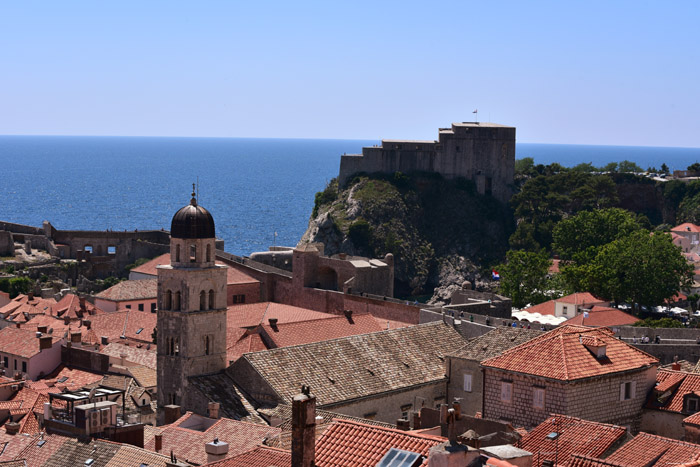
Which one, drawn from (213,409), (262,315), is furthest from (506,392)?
(262,315)

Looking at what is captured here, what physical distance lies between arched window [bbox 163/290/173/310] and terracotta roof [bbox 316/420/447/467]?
18.8m

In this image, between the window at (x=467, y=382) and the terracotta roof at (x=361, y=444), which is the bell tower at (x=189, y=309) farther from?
the terracotta roof at (x=361, y=444)

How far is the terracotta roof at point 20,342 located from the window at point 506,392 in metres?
21.2

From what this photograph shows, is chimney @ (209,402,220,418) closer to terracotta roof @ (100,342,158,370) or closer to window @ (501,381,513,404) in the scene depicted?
window @ (501,381,513,404)

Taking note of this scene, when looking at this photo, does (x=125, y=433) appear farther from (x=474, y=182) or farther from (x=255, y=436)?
(x=474, y=182)

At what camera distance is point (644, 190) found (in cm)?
11162

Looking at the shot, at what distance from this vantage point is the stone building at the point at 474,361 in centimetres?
3753

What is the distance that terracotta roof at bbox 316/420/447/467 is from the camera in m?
18.8

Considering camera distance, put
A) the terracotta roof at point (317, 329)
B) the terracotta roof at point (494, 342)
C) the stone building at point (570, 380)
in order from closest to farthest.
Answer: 1. the stone building at point (570, 380)
2. the terracotta roof at point (494, 342)
3. the terracotta roof at point (317, 329)

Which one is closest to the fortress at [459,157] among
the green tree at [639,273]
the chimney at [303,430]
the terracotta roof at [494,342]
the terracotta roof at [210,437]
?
the green tree at [639,273]

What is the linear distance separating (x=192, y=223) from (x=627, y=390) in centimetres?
1509

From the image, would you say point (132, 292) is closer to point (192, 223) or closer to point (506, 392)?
point (192, 223)

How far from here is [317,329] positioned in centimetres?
4419

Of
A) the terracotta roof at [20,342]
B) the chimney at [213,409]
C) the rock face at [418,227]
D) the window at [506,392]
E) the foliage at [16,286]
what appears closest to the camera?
the window at [506,392]
